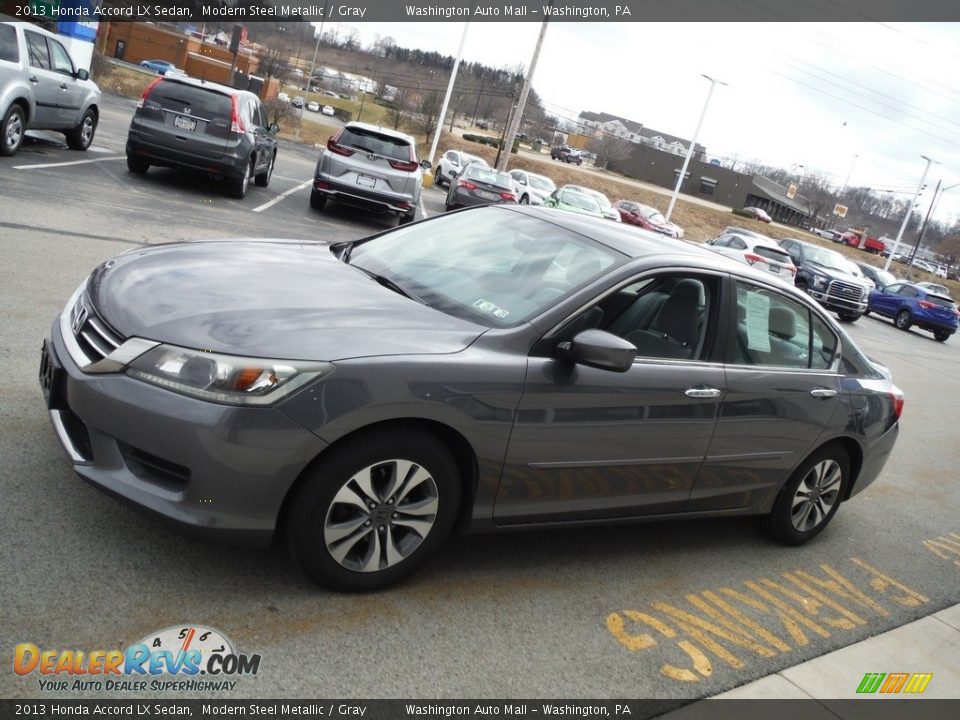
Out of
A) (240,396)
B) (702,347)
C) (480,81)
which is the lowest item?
(240,396)

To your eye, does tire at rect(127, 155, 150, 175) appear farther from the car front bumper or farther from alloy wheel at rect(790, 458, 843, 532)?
alloy wheel at rect(790, 458, 843, 532)

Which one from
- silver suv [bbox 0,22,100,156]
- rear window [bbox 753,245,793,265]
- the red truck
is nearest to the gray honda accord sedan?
silver suv [bbox 0,22,100,156]

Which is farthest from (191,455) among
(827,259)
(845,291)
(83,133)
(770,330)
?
(827,259)

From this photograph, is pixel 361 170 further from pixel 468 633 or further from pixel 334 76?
pixel 334 76

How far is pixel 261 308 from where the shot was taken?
3406mm

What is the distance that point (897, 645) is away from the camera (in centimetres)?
439

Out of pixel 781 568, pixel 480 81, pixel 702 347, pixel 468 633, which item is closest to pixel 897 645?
pixel 781 568

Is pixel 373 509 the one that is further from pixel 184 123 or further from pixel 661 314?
pixel 184 123

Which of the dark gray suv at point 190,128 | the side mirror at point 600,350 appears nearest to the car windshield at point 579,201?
the dark gray suv at point 190,128

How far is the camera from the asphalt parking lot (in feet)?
9.93

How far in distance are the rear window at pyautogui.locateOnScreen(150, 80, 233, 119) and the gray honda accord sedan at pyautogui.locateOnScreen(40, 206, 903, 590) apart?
9361 millimetres

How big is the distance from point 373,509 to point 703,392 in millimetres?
1798

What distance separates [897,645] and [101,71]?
41.8 metres

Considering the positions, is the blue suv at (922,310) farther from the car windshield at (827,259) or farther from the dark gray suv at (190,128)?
the dark gray suv at (190,128)
